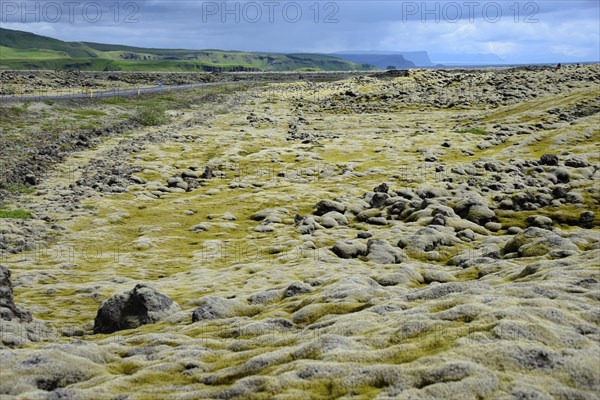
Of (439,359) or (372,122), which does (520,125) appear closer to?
(372,122)

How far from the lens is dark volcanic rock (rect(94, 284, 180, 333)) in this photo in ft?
60.8

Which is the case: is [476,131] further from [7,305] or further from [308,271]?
[7,305]

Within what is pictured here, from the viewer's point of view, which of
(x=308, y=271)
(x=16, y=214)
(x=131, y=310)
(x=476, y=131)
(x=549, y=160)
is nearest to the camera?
(x=131, y=310)

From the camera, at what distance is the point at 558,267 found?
62.3ft

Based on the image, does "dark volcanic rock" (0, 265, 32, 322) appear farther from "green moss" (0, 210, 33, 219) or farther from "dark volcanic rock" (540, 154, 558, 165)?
"dark volcanic rock" (540, 154, 558, 165)

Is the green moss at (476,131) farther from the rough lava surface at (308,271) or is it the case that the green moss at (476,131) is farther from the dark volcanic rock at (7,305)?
the dark volcanic rock at (7,305)

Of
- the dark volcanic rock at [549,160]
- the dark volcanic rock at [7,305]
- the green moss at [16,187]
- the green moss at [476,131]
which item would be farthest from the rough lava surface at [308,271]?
the green moss at [476,131]

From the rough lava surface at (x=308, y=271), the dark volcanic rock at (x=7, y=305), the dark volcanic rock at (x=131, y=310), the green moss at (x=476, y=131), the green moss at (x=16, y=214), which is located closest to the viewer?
the rough lava surface at (x=308, y=271)

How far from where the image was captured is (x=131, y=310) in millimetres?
19000

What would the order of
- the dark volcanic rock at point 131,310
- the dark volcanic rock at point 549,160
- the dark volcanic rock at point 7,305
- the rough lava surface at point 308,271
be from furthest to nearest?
1. the dark volcanic rock at point 549,160
2. the dark volcanic rock at point 131,310
3. the dark volcanic rock at point 7,305
4. the rough lava surface at point 308,271

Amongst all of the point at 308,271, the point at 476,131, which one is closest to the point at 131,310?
the point at 308,271

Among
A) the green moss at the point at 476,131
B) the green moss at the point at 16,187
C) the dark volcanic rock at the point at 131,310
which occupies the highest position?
the green moss at the point at 476,131

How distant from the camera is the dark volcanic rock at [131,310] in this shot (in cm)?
1855

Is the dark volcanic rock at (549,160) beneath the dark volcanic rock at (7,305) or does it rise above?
above
